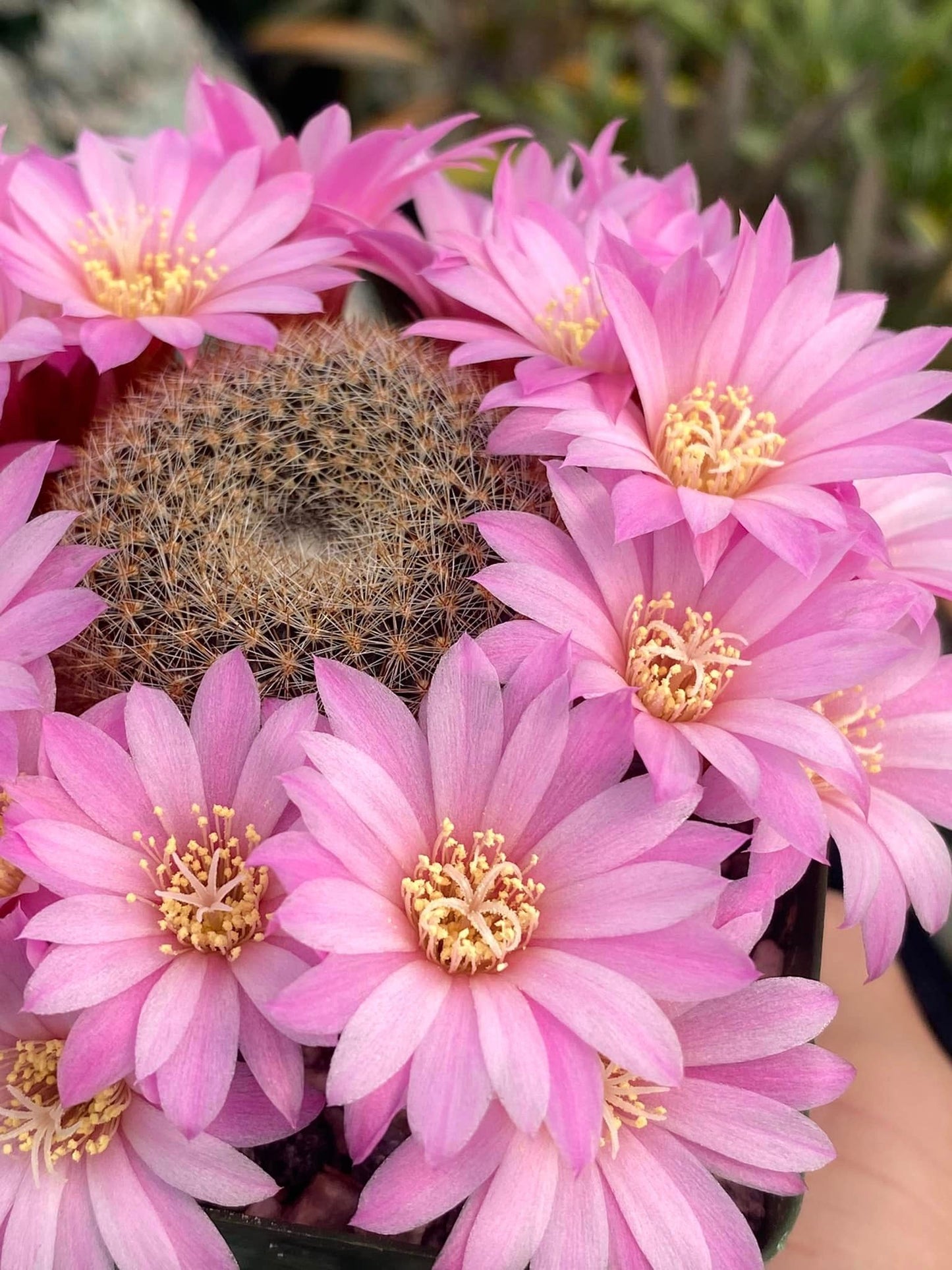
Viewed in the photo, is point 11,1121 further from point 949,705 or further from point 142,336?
point 949,705

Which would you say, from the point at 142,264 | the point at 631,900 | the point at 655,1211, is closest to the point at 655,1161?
the point at 655,1211

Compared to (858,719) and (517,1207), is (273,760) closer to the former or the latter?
(517,1207)

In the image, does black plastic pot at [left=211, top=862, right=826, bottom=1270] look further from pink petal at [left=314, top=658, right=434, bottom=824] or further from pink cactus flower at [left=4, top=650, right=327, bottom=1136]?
pink petal at [left=314, top=658, right=434, bottom=824]

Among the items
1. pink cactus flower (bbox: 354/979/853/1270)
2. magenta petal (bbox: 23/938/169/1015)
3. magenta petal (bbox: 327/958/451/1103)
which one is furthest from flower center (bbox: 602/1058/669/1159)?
magenta petal (bbox: 23/938/169/1015)

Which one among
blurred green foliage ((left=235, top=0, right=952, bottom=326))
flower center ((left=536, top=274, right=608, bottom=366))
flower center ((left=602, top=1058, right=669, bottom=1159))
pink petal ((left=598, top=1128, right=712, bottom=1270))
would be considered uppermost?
blurred green foliage ((left=235, top=0, right=952, bottom=326))

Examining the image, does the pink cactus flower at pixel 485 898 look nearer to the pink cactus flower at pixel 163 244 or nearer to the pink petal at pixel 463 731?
the pink petal at pixel 463 731

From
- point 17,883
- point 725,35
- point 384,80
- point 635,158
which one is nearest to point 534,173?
point 17,883

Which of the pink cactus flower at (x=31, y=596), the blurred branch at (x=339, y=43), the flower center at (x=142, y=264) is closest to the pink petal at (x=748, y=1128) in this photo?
the pink cactus flower at (x=31, y=596)
